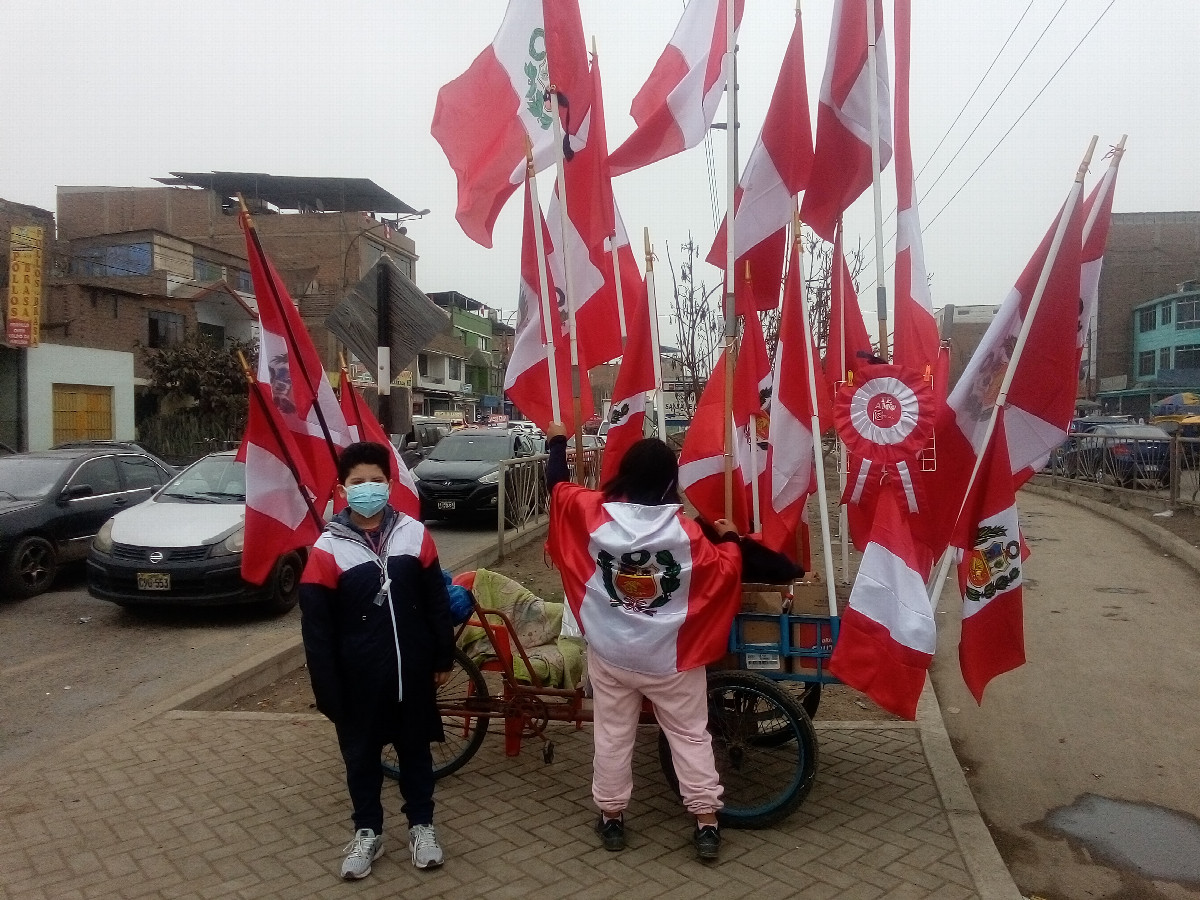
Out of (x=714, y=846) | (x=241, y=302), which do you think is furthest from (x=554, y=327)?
(x=241, y=302)

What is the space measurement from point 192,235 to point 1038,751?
5629 cm

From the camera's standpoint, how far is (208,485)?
9.64 meters

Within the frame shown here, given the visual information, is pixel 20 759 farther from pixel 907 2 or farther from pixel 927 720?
pixel 907 2

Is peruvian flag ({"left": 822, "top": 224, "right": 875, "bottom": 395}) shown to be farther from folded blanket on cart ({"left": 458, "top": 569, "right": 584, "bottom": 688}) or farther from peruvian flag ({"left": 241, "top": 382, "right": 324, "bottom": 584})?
peruvian flag ({"left": 241, "top": 382, "right": 324, "bottom": 584})

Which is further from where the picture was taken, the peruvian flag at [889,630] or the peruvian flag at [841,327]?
the peruvian flag at [841,327]

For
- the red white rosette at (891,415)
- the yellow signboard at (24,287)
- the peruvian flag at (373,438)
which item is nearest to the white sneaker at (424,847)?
the peruvian flag at (373,438)

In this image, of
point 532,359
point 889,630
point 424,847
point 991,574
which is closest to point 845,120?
point 532,359

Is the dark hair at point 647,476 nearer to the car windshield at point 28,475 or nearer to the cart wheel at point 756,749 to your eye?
the cart wheel at point 756,749

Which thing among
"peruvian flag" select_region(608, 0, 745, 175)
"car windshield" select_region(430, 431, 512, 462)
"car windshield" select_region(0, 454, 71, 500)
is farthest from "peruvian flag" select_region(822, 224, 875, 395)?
"car windshield" select_region(430, 431, 512, 462)

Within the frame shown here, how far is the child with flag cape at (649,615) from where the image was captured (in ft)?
11.9

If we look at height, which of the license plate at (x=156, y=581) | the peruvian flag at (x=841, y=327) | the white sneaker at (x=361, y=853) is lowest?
the white sneaker at (x=361, y=853)

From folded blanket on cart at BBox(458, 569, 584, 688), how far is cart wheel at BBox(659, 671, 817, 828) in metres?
0.75

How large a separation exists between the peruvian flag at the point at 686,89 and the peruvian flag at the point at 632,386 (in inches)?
37.6

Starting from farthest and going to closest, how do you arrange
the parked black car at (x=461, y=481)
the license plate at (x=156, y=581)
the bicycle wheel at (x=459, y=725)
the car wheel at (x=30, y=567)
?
1. the parked black car at (x=461, y=481)
2. the car wheel at (x=30, y=567)
3. the license plate at (x=156, y=581)
4. the bicycle wheel at (x=459, y=725)
